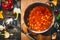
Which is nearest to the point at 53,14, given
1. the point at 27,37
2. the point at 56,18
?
the point at 56,18

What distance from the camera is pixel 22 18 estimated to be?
160 centimetres

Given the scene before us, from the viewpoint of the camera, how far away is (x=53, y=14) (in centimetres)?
158

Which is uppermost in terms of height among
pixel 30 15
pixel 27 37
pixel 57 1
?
pixel 57 1

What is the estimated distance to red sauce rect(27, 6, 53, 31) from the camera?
→ 1.60m

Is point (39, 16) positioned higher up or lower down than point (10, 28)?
higher up

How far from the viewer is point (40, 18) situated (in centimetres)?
160

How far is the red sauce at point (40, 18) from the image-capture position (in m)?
1.60

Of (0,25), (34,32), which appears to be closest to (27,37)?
(34,32)

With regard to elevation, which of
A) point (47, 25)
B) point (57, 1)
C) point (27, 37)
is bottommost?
point (27, 37)

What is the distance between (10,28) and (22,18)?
0.16 metres

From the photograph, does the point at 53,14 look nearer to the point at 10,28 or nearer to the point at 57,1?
the point at 57,1

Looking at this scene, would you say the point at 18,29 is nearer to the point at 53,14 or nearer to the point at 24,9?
the point at 24,9

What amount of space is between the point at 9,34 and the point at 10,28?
67mm

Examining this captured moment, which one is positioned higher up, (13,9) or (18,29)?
(13,9)
